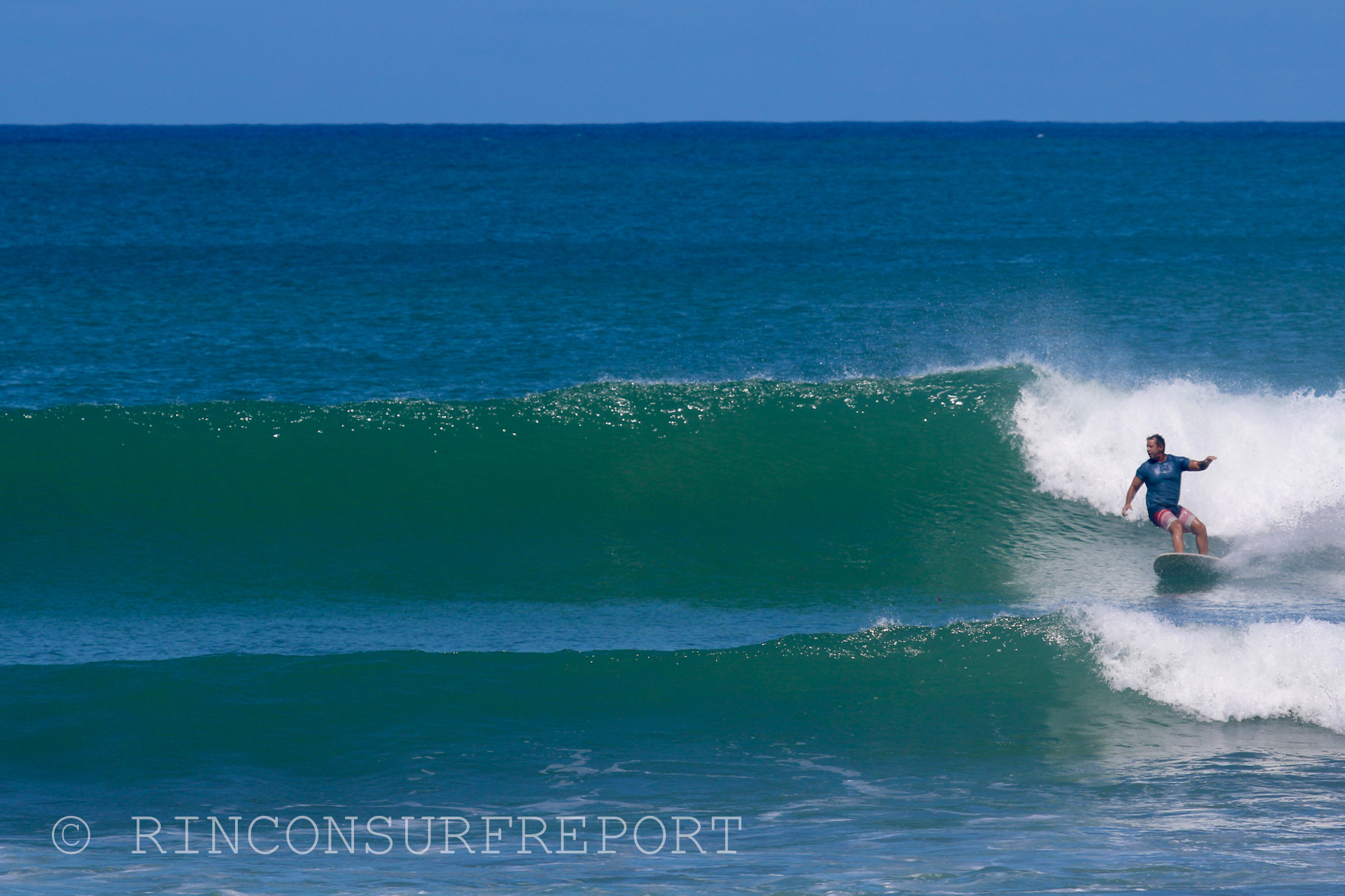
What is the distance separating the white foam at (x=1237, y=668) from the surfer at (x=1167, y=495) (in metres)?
2.00

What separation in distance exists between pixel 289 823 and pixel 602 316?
20004 mm

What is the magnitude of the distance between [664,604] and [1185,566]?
14.8 ft

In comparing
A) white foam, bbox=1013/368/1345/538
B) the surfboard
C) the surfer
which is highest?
white foam, bbox=1013/368/1345/538

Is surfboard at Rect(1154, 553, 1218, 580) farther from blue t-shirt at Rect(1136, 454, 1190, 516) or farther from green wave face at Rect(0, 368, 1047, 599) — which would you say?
green wave face at Rect(0, 368, 1047, 599)

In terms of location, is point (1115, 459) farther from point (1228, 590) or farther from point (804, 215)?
point (804, 215)

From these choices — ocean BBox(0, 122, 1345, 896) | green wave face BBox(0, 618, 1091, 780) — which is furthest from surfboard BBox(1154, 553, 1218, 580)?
green wave face BBox(0, 618, 1091, 780)

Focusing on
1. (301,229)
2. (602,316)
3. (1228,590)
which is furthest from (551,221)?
(1228,590)

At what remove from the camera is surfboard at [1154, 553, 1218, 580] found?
414 inches

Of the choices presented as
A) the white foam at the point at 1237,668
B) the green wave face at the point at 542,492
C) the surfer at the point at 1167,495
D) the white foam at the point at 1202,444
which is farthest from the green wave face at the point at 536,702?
the white foam at the point at 1202,444

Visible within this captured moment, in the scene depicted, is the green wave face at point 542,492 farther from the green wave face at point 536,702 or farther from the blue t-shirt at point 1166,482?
the green wave face at point 536,702

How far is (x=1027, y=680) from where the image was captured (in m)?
8.65

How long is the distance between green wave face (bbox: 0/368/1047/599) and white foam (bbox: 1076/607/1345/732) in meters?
2.11

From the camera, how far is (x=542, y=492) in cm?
1298

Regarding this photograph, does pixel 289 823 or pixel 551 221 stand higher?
pixel 551 221
